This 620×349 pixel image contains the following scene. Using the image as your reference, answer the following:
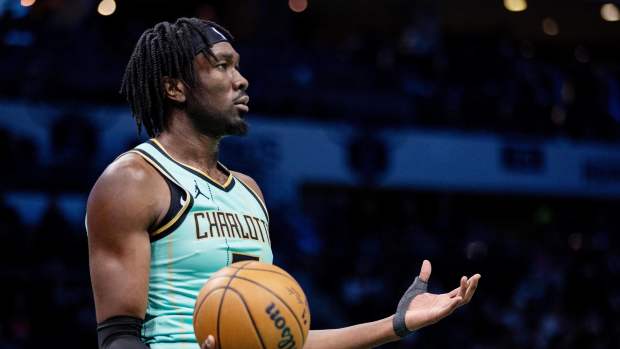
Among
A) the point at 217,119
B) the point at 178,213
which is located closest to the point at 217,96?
the point at 217,119

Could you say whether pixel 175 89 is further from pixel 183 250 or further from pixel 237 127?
pixel 183 250

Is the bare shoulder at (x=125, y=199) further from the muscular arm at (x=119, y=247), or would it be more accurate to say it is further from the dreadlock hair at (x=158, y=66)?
the dreadlock hair at (x=158, y=66)

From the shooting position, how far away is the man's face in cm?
338

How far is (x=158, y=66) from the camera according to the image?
3432mm

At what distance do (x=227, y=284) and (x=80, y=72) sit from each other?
30.7ft

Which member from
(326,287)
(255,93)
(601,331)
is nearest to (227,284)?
(326,287)

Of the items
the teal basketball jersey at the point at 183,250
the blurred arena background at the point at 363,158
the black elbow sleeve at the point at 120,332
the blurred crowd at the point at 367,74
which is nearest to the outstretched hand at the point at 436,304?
the teal basketball jersey at the point at 183,250

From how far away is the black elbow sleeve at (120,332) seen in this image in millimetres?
2924

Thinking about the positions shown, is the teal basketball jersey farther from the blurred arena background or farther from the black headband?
the blurred arena background

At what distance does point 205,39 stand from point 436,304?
1219mm

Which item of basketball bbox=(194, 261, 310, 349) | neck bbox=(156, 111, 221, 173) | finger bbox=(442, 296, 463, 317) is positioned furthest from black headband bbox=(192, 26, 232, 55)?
finger bbox=(442, 296, 463, 317)

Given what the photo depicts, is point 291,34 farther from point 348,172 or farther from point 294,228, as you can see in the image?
point 294,228

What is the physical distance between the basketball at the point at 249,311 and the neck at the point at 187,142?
0.73m

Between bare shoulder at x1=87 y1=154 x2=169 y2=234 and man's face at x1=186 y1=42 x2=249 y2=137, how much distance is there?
36 cm
